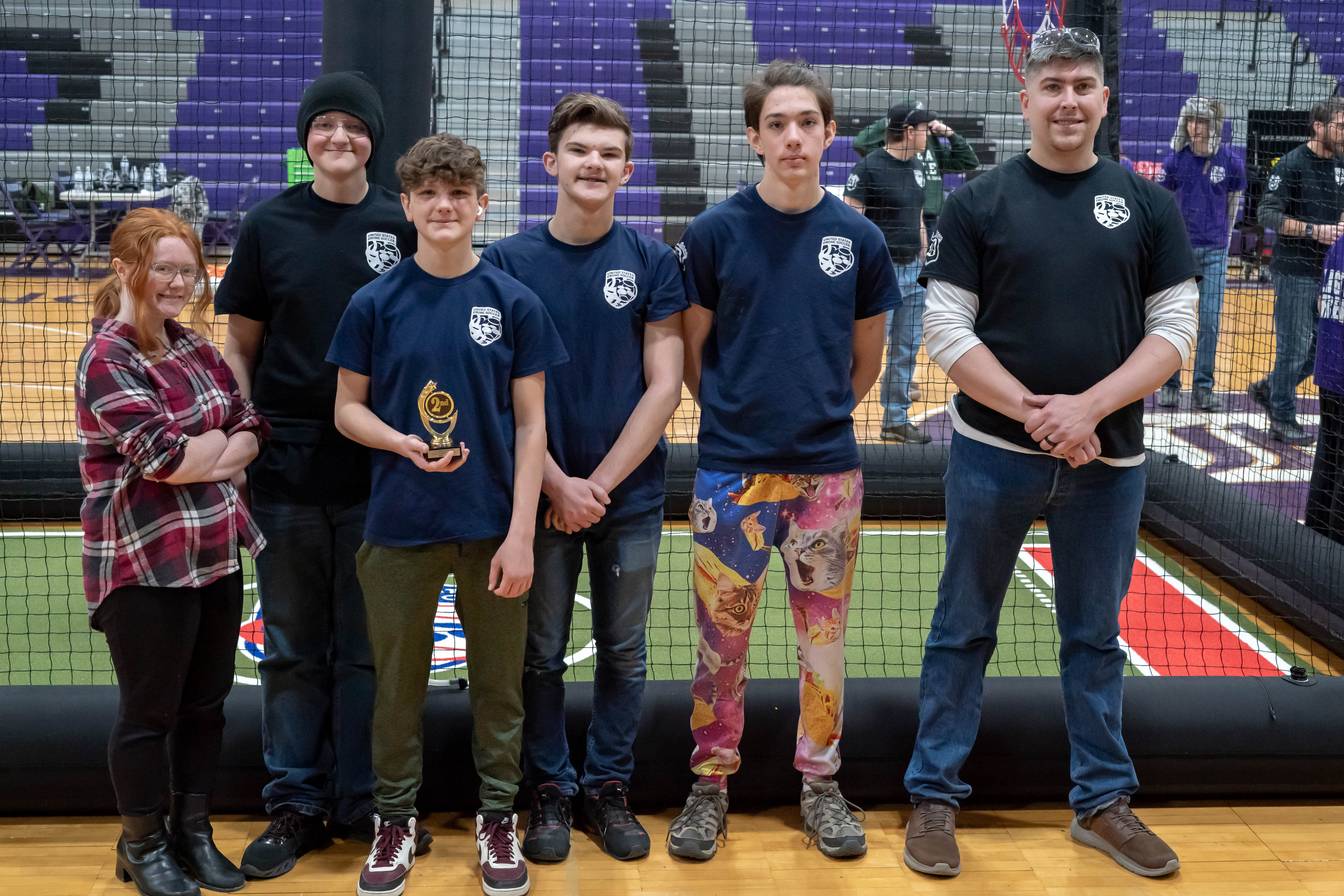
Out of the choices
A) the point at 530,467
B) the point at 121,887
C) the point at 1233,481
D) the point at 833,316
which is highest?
the point at 833,316

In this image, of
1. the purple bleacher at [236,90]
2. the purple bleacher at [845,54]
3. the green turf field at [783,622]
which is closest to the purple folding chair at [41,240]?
the purple bleacher at [236,90]

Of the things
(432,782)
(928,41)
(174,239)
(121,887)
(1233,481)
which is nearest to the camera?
(174,239)

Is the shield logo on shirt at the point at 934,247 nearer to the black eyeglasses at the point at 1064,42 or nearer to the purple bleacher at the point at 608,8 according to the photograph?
the black eyeglasses at the point at 1064,42

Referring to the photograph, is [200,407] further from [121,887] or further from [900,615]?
[900,615]

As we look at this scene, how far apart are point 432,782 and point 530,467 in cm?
97

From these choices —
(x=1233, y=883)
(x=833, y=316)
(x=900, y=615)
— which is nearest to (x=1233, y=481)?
(x=900, y=615)

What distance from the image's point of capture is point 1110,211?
109 inches

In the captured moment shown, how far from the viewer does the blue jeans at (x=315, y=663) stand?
9.23 ft

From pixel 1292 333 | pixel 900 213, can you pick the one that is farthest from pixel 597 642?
pixel 1292 333

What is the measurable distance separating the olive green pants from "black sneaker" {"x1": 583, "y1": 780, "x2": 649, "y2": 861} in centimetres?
27

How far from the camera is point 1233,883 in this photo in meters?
2.89

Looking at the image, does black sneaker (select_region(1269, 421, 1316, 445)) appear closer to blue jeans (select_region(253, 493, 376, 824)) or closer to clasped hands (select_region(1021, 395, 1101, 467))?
clasped hands (select_region(1021, 395, 1101, 467))

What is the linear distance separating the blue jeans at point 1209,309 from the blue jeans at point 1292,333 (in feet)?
1.40

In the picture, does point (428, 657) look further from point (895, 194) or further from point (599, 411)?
point (895, 194)
